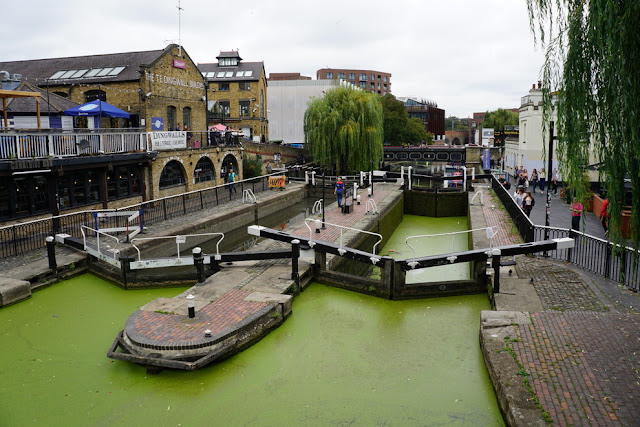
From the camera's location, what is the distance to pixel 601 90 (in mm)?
6398

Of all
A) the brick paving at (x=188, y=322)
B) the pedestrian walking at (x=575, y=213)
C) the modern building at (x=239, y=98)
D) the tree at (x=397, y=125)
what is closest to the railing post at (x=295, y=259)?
the brick paving at (x=188, y=322)

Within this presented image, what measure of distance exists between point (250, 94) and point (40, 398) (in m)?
42.8

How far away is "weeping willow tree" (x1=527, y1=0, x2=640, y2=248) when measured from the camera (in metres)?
5.84

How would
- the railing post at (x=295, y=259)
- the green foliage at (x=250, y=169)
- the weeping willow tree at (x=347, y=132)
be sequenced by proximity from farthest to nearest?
the green foliage at (x=250, y=169), the weeping willow tree at (x=347, y=132), the railing post at (x=295, y=259)

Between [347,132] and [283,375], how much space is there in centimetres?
2627

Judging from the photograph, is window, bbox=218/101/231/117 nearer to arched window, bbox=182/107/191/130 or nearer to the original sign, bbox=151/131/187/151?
arched window, bbox=182/107/191/130

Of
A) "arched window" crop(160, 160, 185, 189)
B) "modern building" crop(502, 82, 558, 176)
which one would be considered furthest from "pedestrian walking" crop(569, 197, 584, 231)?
"modern building" crop(502, 82, 558, 176)

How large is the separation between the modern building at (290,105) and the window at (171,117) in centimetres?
3060

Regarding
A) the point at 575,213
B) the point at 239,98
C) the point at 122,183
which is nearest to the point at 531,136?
the point at 575,213

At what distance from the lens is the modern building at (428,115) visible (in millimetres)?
115062

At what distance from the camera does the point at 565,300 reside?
1014 centimetres

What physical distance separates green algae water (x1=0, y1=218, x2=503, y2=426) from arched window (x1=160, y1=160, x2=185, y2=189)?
13.9 meters

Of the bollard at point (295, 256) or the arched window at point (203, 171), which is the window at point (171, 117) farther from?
the bollard at point (295, 256)

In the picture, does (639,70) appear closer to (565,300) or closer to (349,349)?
(565,300)
